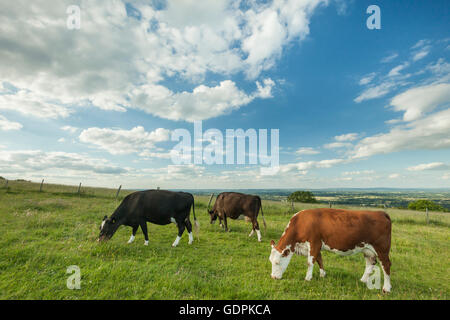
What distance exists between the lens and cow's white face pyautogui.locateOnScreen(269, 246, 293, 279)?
516 centimetres

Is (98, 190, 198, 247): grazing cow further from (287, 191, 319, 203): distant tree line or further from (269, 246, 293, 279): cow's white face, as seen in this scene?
(287, 191, 319, 203): distant tree line

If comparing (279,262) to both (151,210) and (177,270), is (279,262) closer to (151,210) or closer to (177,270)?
(177,270)

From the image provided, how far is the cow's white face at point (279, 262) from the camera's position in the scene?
5.16m

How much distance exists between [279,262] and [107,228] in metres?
6.35

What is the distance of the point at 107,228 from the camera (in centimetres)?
747

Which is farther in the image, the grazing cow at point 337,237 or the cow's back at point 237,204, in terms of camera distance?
the cow's back at point 237,204

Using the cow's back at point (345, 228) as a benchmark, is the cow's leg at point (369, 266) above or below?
below

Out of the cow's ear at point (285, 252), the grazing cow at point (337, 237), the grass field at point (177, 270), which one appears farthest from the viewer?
the cow's ear at point (285, 252)
